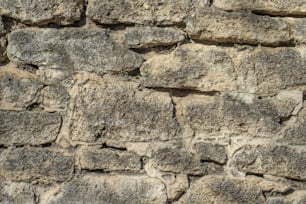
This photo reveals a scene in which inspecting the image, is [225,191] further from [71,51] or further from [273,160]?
[71,51]

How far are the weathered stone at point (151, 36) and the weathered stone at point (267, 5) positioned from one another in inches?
7.3

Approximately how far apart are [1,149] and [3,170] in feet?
0.26

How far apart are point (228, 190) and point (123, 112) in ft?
1.60

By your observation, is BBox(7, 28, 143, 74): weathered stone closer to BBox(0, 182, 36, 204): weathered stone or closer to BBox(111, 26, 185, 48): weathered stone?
BBox(111, 26, 185, 48): weathered stone

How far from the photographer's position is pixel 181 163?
1.67 meters

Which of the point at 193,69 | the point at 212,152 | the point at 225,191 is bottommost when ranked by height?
the point at 225,191

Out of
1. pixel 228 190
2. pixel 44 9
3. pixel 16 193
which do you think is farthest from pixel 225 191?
pixel 44 9

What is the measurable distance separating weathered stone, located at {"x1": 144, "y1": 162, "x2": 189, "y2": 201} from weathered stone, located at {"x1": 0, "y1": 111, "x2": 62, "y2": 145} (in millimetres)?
385

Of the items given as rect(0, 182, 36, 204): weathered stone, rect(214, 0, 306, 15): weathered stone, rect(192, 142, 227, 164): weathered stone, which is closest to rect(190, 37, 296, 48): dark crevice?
rect(214, 0, 306, 15): weathered stone

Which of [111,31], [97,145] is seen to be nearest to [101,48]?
[111,31]

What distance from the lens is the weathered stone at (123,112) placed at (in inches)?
66.1

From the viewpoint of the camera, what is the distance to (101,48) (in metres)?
1.68

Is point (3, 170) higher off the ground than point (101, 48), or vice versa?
point (101, 48)

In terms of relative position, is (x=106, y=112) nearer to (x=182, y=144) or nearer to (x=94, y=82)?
(x=94, y=82)
